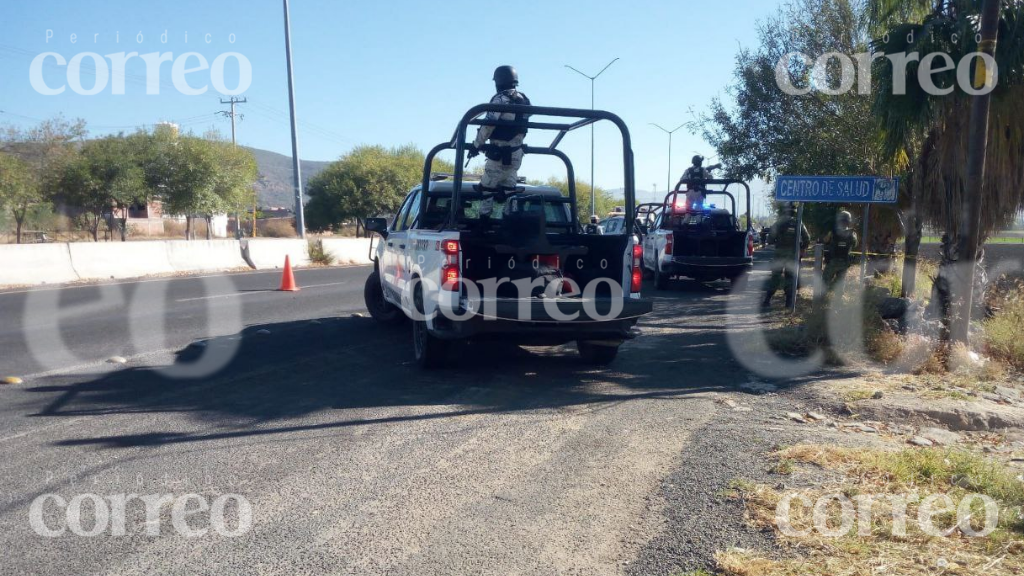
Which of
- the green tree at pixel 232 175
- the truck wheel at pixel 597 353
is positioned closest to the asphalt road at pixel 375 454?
the truck wheel at pixel 597 353

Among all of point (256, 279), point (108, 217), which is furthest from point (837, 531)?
point (108, 217)

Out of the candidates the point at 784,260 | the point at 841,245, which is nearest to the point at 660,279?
the point at 784,260

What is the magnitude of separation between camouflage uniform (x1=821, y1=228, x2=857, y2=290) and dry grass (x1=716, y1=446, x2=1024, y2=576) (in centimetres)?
647

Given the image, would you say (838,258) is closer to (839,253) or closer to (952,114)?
(839,253)

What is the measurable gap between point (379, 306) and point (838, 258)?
706 cm

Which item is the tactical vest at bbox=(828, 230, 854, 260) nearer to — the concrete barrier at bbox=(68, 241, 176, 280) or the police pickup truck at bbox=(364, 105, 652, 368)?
the police pickup truck at bbox=(364, 105, 652, 368)

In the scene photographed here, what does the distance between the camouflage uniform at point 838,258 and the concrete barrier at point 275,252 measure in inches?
668

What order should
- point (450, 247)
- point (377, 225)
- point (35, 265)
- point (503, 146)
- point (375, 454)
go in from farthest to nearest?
point (35, 265) → point (377, 225) → point (503, 146) → point (450, 247) → point (375, 454)

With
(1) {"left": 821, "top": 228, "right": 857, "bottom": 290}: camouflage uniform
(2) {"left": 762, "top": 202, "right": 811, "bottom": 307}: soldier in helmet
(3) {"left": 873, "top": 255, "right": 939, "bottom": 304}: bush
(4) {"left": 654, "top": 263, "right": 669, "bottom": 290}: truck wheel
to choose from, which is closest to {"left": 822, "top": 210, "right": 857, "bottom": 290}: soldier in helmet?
(1) {"left": 821, "top": 228, "right": 857, "bottom": 290}: camouflage uniform

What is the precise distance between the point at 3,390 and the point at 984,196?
10637mm

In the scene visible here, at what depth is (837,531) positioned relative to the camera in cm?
385

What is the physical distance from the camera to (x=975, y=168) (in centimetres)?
813

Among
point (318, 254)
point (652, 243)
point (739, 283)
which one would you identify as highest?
point (652, 243)

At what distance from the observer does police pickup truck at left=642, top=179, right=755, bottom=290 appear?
1572cm
